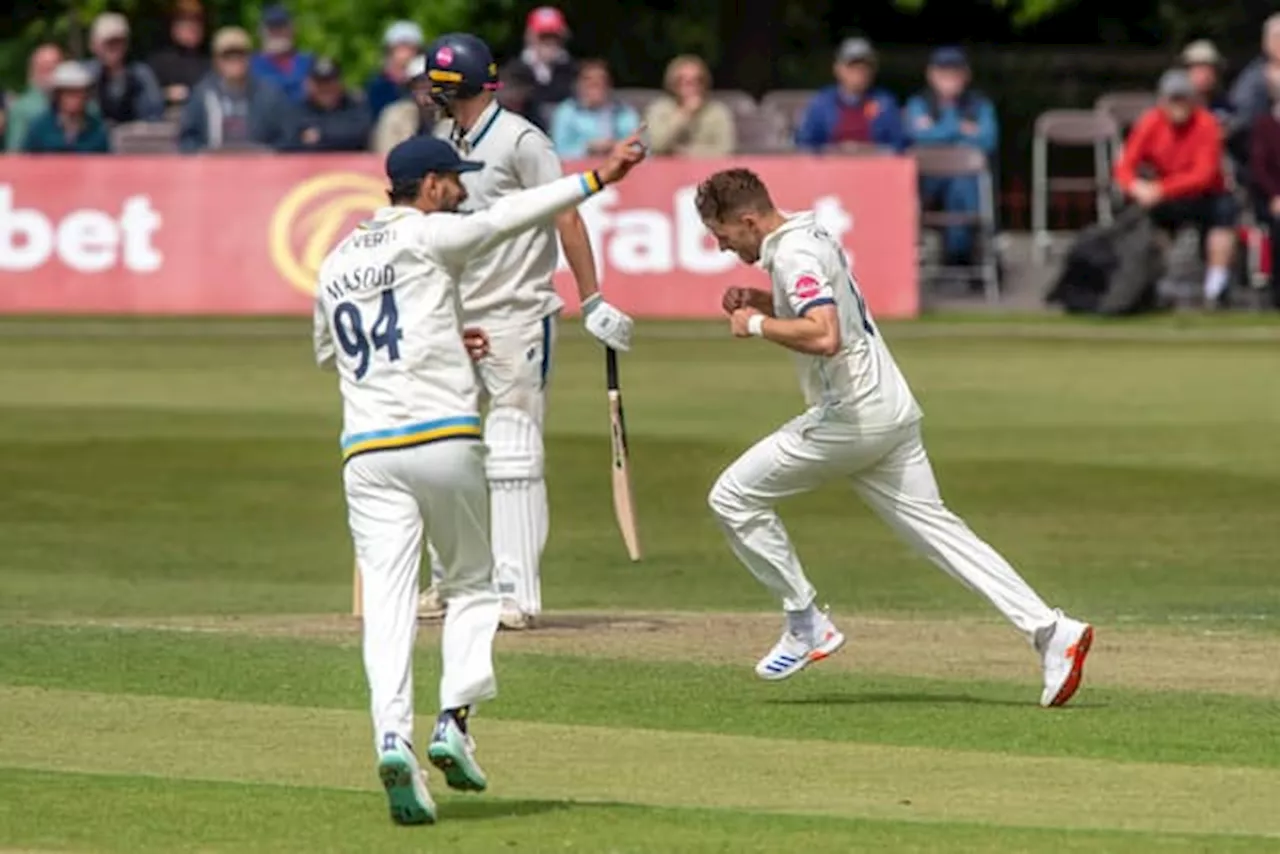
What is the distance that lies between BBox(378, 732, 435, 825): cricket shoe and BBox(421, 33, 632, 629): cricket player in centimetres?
371

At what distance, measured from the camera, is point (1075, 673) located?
10.7 meters

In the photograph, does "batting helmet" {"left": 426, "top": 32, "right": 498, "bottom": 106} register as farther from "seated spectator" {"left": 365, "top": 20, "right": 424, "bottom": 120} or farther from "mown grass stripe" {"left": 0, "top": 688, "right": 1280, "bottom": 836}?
"seated spectator" {"left": 365, "top": 20, "right": 424, "bottom": 120}

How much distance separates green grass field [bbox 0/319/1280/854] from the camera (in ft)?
29.2

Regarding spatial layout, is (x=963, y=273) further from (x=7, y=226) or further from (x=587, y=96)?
(x=7, y=226)

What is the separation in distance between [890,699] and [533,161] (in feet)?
8.44

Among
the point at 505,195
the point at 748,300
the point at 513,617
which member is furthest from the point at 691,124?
the point at 748,300

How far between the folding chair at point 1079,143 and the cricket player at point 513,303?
19052 millimetres

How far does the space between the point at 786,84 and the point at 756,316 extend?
2862 centimetres

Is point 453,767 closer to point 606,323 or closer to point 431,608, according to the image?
point 606,323

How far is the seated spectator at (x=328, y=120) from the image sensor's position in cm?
2770

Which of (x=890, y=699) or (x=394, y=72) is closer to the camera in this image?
(x=890, y=699)

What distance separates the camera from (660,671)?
458 inches

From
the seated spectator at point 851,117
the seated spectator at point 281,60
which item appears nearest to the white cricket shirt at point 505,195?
the seated spectator at point 851,117

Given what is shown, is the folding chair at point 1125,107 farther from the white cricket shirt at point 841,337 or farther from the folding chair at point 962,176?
the white cricket shirt at point 841,337
